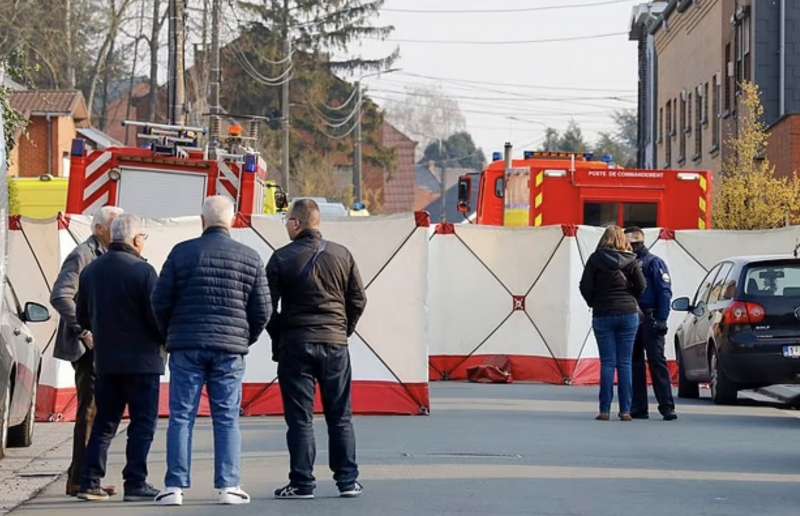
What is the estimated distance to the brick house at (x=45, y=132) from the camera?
5603 cm

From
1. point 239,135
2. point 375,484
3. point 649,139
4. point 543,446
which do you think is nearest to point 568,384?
point 239,135

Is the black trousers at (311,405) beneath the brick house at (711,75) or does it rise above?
beneath

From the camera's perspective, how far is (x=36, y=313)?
1375 centimetres

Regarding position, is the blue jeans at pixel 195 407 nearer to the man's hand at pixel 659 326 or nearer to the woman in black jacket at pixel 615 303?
the woman in black jacket at pixel 615 303

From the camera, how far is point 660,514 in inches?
417

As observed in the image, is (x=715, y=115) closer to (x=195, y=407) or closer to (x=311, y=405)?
(x=311, y=405)

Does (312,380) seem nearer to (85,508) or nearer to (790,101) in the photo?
(85,508)

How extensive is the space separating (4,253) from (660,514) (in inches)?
183

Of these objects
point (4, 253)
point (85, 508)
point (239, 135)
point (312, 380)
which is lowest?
point (85, 508)

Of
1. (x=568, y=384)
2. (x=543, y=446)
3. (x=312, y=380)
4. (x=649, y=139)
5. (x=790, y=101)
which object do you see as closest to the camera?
(x=312, y=380)

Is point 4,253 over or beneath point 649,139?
beneath

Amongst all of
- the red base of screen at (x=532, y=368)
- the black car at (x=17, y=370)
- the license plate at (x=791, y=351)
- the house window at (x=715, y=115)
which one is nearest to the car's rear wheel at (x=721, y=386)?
the license plate at (x=791, y=351)

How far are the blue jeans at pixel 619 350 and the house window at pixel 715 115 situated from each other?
1014 inches

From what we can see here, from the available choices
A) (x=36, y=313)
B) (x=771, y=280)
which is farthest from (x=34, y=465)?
(x=771, y=280)
